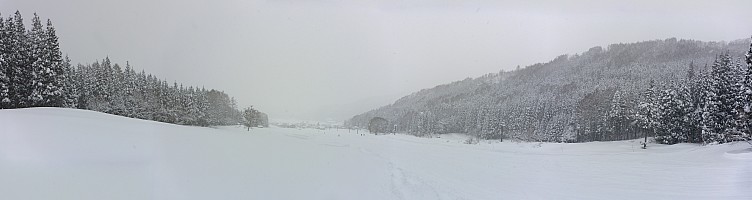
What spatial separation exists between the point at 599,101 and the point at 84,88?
77.1m

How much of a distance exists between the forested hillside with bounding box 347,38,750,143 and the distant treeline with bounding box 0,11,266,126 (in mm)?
50730

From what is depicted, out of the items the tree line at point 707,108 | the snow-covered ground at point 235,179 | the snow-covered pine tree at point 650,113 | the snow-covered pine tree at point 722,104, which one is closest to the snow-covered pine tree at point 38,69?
the snow-covered ground at point 235,179

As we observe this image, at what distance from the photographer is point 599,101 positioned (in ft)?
229

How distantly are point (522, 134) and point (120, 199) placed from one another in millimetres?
77281

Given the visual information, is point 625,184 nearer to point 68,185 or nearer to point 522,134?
point 68,185

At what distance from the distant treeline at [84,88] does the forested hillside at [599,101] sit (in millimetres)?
50730

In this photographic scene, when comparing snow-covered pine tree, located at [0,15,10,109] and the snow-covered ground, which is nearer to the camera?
the snow-covered ground

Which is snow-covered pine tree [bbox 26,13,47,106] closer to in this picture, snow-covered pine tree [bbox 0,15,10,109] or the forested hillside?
snow-covered pine tree [bbox 0,15,10,109]

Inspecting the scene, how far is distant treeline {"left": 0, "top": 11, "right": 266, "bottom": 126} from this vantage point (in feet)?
103

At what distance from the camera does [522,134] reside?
75.9m

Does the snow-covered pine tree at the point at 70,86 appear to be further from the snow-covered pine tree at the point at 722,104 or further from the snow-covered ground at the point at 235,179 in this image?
the snow-covered pine tree at the point at 722,104

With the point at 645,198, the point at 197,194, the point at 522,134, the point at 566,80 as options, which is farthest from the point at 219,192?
the point at 566,80

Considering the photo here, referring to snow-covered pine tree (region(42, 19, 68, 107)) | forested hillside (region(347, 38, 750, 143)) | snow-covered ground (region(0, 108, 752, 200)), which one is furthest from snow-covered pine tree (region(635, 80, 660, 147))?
snow-covered pine tree (region(42, 19, 68, 107))

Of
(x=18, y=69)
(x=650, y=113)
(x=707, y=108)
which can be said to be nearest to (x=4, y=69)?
(x=18, y=69)
